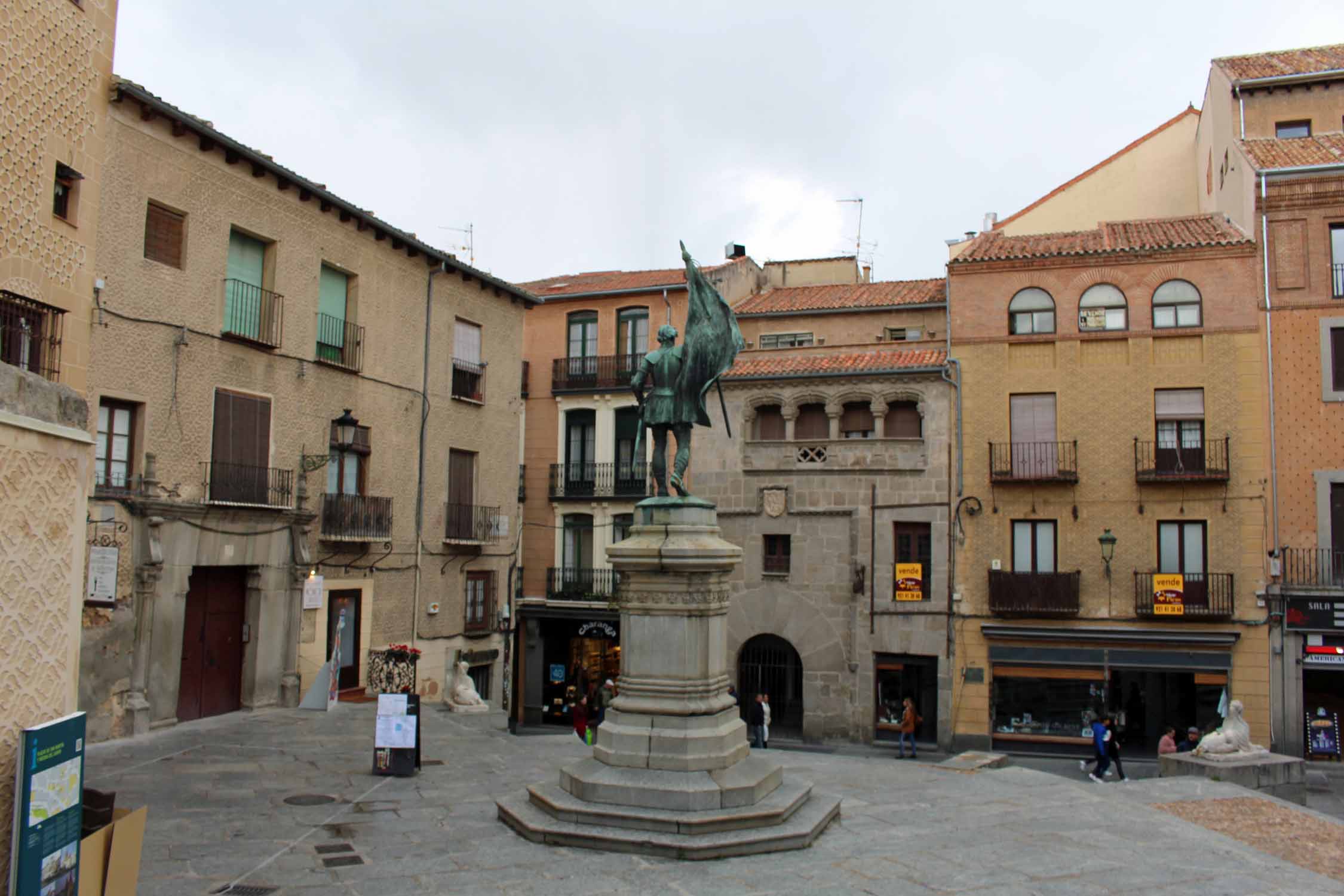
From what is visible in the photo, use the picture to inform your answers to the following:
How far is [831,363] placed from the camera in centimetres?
2803

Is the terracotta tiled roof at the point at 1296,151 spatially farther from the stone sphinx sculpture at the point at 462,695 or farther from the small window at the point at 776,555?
the stone sphinx sculpture at the point at 462,695

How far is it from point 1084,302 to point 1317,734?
10881 mm

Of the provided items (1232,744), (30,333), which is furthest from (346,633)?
(1232,744)

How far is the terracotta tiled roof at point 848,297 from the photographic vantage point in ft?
98.7

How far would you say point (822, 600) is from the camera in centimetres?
2703

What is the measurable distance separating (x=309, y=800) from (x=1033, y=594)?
18011mm

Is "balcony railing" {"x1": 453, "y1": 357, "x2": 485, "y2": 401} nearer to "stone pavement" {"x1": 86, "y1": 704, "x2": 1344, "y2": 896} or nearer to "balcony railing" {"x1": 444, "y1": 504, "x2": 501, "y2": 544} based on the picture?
"balcony railing" {"x1": 444, "y1": 504, "x2": 501, "y2": 544}

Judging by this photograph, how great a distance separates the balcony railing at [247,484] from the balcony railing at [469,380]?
6.39 metres

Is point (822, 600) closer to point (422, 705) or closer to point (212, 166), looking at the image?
point (422, 705)

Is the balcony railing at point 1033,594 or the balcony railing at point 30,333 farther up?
the balcony railing at point 30,333

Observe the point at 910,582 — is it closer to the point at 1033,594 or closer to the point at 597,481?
the point at 1033,594

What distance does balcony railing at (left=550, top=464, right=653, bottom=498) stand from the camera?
31906 millimetres

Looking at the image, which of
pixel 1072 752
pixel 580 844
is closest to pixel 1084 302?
pixel 1072 752

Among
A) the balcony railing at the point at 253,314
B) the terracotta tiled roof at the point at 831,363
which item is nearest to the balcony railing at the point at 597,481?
the terracotta tiled roof at the point at 831,363
